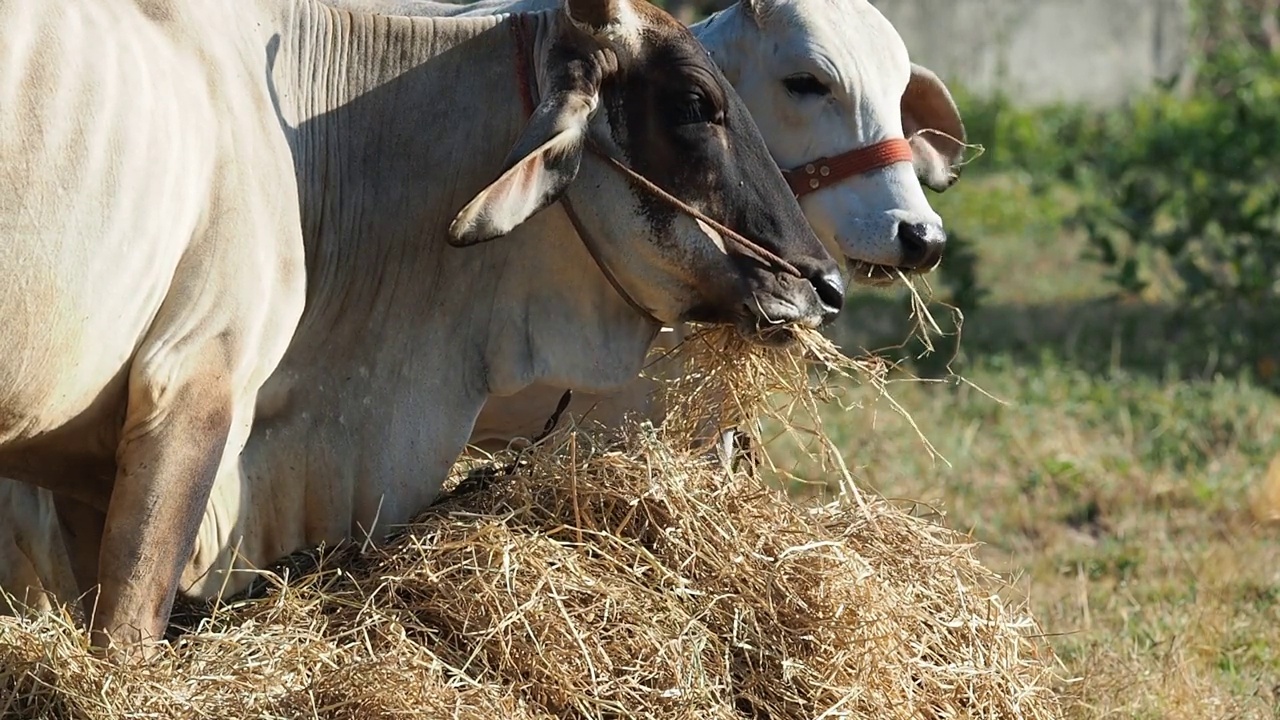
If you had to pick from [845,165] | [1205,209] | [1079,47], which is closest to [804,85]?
[845,165]

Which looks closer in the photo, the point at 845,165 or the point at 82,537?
the point at 82,537

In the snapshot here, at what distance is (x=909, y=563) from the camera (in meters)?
3.44

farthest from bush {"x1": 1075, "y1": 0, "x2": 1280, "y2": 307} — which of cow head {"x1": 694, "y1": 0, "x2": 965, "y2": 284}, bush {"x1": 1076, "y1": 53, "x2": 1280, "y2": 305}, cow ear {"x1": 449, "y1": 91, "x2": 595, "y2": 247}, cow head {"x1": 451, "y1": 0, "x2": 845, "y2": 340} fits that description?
cow ear {"x1": 449, "y1": 91, "x2": 595, "y2": 247}

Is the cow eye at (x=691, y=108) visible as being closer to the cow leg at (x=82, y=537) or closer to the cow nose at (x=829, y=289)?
the cow nose at (x=829, y=289)

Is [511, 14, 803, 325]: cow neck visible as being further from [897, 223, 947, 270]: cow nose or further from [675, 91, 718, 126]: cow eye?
[897, 223, 947, 270]: cow nose

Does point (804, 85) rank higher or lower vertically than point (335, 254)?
lower

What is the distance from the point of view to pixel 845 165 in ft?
12.7

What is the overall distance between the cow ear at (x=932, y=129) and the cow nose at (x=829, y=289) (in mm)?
1083

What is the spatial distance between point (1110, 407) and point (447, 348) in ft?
11.0

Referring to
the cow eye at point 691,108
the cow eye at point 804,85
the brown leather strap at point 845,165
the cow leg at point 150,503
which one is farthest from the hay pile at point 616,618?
the cow eye at point 804,85

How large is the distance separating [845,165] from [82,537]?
1.69 metres

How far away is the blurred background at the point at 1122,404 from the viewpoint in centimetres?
432

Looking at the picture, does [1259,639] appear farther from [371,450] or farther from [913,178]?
[371,450]

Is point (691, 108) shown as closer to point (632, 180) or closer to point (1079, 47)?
point (632, 180)
